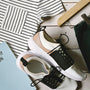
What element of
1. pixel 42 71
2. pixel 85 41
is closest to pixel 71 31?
pixel 85 41

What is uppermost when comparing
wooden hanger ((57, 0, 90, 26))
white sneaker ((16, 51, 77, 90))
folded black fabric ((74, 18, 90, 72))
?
wooden hanger ((57, 0, 90, 26))

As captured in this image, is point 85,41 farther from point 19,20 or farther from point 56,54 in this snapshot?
point 19,20

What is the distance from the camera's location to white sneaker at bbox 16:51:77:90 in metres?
0.63

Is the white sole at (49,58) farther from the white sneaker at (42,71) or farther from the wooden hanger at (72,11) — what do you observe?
the wooden hanger at (72,11)

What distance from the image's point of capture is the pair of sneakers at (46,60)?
635mm

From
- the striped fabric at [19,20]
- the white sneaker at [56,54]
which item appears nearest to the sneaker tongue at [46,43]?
the white sneaker at [56,54]

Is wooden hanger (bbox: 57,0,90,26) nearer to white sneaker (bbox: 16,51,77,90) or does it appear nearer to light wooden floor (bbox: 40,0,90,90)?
light wooden floor (bbox: 40,0,90,90)

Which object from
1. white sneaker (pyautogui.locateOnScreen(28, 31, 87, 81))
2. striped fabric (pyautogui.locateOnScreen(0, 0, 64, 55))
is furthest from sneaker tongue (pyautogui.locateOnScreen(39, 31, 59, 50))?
striped fabric (pyautogui.locateOnScreen(0, 0, 64, 55))

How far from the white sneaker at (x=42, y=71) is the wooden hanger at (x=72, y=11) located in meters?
0.16

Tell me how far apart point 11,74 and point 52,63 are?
18cm

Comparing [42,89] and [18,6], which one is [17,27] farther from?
[42,89]

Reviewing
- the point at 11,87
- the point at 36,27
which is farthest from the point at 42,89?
the point at 36,27

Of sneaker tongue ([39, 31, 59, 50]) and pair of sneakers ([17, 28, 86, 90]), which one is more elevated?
sneaker tongue ([39, 31, 59, 50])

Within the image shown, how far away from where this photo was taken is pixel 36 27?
28.5 inches
